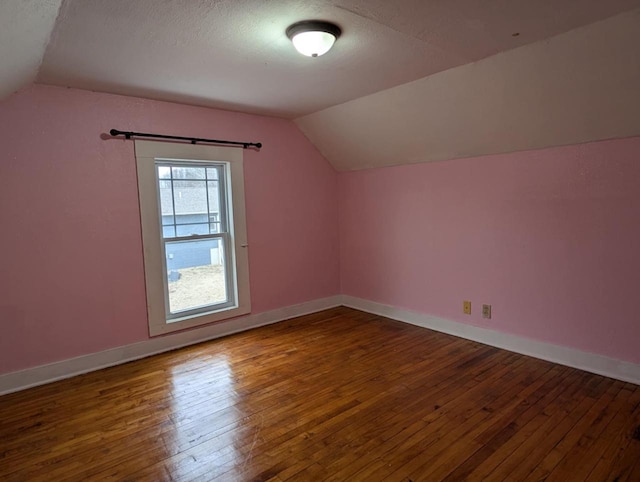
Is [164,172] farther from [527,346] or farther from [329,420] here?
[527,346]

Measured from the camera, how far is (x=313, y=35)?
2.09 metres

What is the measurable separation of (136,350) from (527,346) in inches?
137

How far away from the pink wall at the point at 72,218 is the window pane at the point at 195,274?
34cm

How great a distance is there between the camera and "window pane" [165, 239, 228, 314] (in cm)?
369

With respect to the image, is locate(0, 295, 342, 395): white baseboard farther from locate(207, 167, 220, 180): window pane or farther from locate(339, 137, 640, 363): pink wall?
locate(207, 167, 220, 180): window pane

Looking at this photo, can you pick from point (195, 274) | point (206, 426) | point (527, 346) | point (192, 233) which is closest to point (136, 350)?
point (195, 274)

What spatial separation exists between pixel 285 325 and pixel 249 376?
1.27m

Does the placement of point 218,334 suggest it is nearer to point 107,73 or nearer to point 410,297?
point 410,297

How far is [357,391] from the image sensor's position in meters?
2.68

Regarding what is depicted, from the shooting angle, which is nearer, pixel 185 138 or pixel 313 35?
pixel 313 35

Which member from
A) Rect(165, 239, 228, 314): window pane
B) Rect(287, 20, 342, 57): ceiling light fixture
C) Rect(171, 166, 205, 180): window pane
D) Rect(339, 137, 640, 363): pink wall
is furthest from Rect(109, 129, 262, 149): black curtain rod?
Rect(287, 20, 342, 57): ceiling light fixture

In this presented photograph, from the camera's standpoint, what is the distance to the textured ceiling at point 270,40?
1881 mm

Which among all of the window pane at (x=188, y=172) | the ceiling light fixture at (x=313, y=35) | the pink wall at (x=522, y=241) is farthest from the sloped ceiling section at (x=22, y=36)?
the pink wall at (x=522, y=241)

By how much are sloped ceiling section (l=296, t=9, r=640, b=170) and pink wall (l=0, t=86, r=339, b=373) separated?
1.56 m
